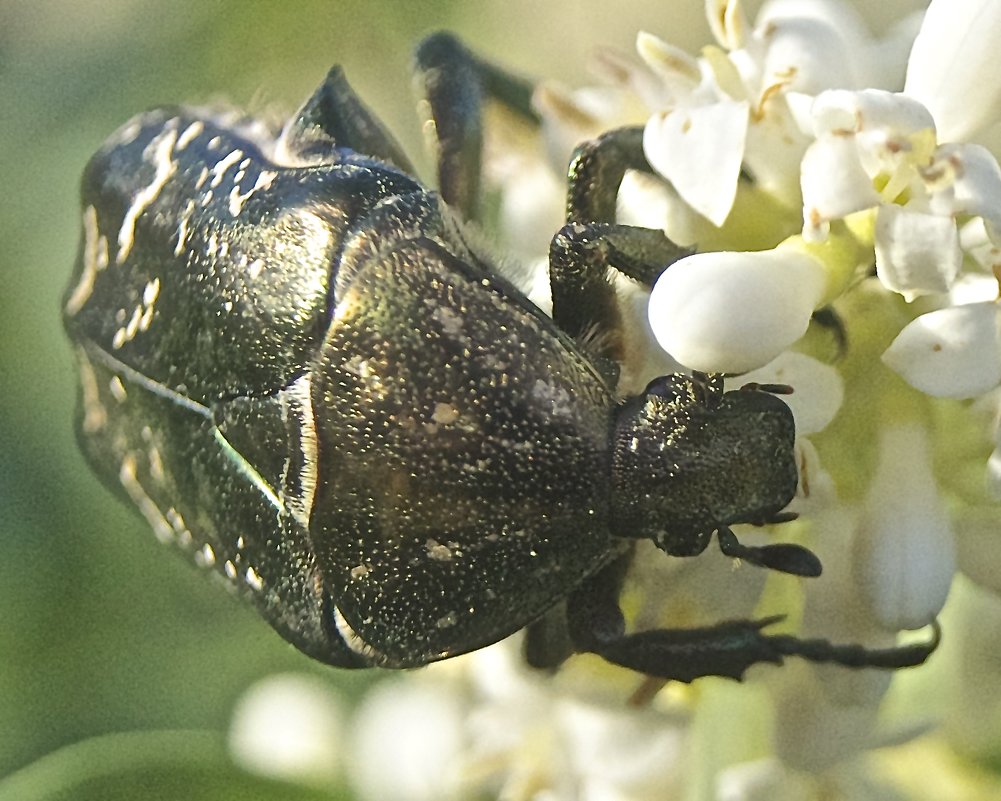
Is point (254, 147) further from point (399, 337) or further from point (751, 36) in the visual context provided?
point (751, 36)

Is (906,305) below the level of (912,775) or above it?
above

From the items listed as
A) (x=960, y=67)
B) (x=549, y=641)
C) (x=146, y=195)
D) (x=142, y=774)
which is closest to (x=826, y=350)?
(x=960, y=67)

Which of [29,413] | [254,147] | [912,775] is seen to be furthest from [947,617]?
[29,413]

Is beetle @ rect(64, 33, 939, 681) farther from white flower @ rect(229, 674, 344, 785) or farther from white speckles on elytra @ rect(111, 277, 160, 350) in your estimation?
white flower @ rect(229, 674, 344, 785)

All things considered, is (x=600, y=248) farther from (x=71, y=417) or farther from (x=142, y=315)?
(x=71, y=417)

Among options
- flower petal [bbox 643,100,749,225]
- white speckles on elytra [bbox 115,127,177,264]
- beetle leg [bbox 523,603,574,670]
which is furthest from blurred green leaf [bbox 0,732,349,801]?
flower petal [bbox 643,100,749,225]

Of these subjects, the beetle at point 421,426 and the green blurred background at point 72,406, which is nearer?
the beetle at point 421,426

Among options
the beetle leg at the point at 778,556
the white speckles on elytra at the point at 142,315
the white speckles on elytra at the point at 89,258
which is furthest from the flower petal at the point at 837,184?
the white speckles on elytra at the point at 89,258

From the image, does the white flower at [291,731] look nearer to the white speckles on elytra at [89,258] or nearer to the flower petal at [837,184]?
the white speckles on elytra at [89,258]
